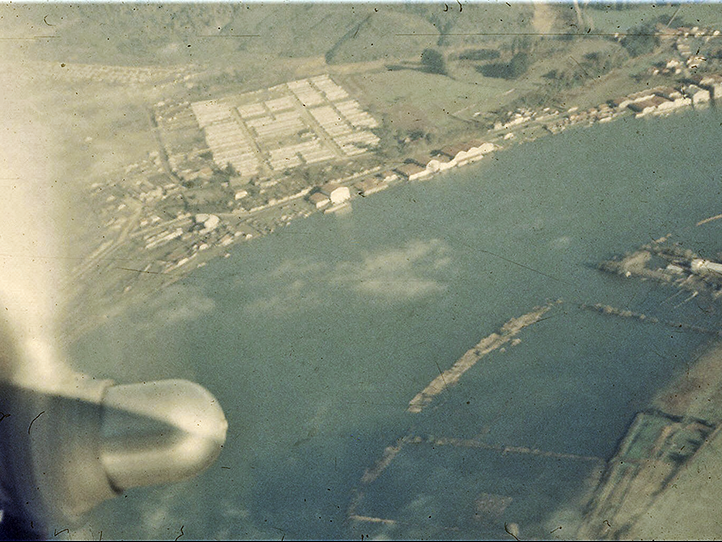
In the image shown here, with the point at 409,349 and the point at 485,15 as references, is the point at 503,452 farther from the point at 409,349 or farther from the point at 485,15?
the point at 485,15

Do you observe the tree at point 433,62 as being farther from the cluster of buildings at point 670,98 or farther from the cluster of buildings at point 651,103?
the cluster of buildings at point 670,98

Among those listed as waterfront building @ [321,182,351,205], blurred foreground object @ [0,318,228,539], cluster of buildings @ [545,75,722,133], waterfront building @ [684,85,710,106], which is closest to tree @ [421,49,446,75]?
cluster of buildings @ [545,75,722,133]

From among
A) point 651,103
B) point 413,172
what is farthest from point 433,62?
point 651,103

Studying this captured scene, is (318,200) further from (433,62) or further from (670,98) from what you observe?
(670,98)

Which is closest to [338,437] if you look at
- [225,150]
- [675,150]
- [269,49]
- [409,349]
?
[409,349]

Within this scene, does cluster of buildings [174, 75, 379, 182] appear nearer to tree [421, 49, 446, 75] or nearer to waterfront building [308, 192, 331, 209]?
waterfront building [308, 192, 331, 209]

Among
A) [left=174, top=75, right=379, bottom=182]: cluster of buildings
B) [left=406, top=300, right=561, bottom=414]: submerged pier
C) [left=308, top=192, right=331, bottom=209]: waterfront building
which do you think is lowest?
[left=406, top=300, right=561, bottom=414]: submerged pier
